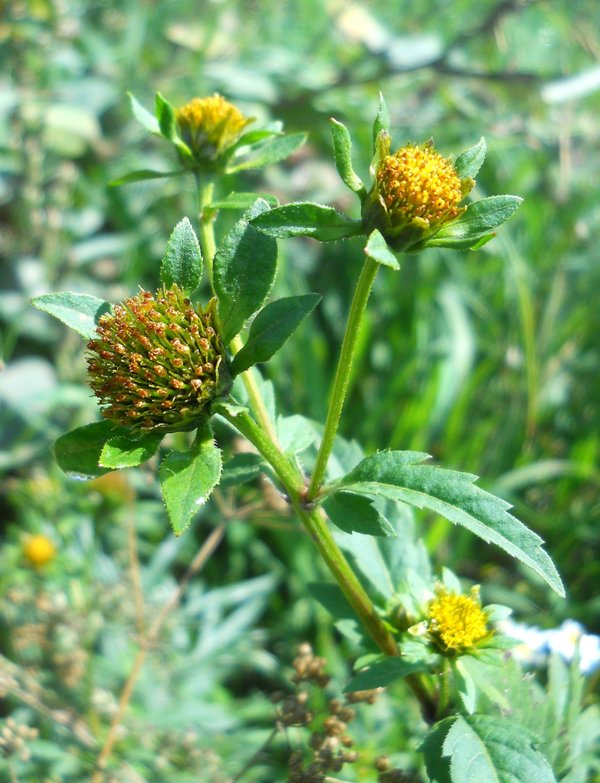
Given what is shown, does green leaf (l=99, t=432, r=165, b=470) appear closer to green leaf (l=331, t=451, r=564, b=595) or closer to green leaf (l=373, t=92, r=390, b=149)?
green leaf (l=331, t=451, r=564, b=595)

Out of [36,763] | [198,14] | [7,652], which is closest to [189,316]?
[36,763]

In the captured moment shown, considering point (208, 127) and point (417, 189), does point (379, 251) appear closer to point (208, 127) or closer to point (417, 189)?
point (417, 189)

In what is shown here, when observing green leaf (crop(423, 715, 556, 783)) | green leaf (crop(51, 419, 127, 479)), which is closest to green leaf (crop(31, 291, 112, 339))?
green leaf (crop(51, 419, 127, 479))

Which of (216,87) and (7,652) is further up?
(216,87)

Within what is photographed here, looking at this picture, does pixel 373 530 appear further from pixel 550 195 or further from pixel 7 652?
pixel 550 195

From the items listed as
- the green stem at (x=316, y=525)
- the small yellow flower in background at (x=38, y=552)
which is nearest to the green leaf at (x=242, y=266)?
the green stem at (x=316, y=525)
